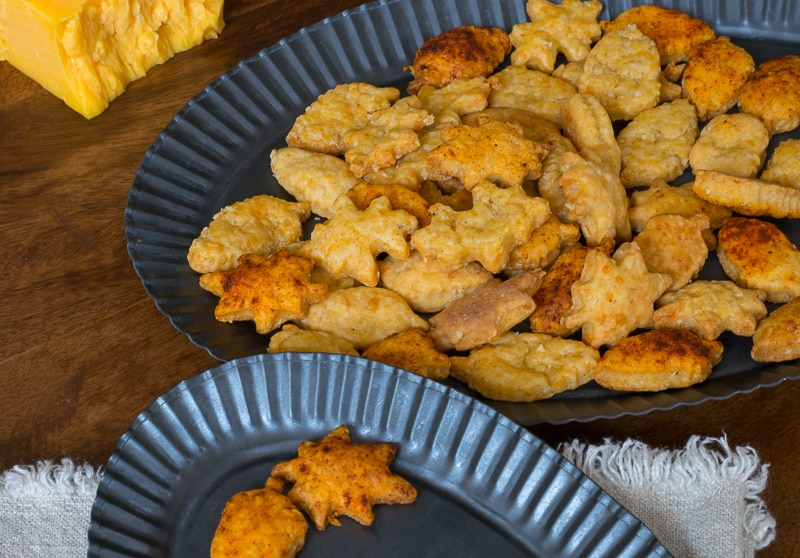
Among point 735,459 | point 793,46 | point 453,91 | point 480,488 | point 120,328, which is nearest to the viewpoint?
point 480,488

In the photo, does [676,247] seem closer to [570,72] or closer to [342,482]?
[570,72]

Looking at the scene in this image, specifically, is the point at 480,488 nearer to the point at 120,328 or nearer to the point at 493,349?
the point at 493,349

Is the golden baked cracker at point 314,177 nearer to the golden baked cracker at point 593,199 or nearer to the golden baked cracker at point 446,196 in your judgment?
the golden baked cracker at point 446,196

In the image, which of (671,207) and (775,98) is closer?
(671,207)

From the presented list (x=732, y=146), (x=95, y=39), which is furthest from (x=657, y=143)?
(x=95, y=39)

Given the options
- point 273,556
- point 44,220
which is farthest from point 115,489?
point 44,220

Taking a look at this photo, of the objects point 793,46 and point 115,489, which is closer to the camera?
point 115,489
